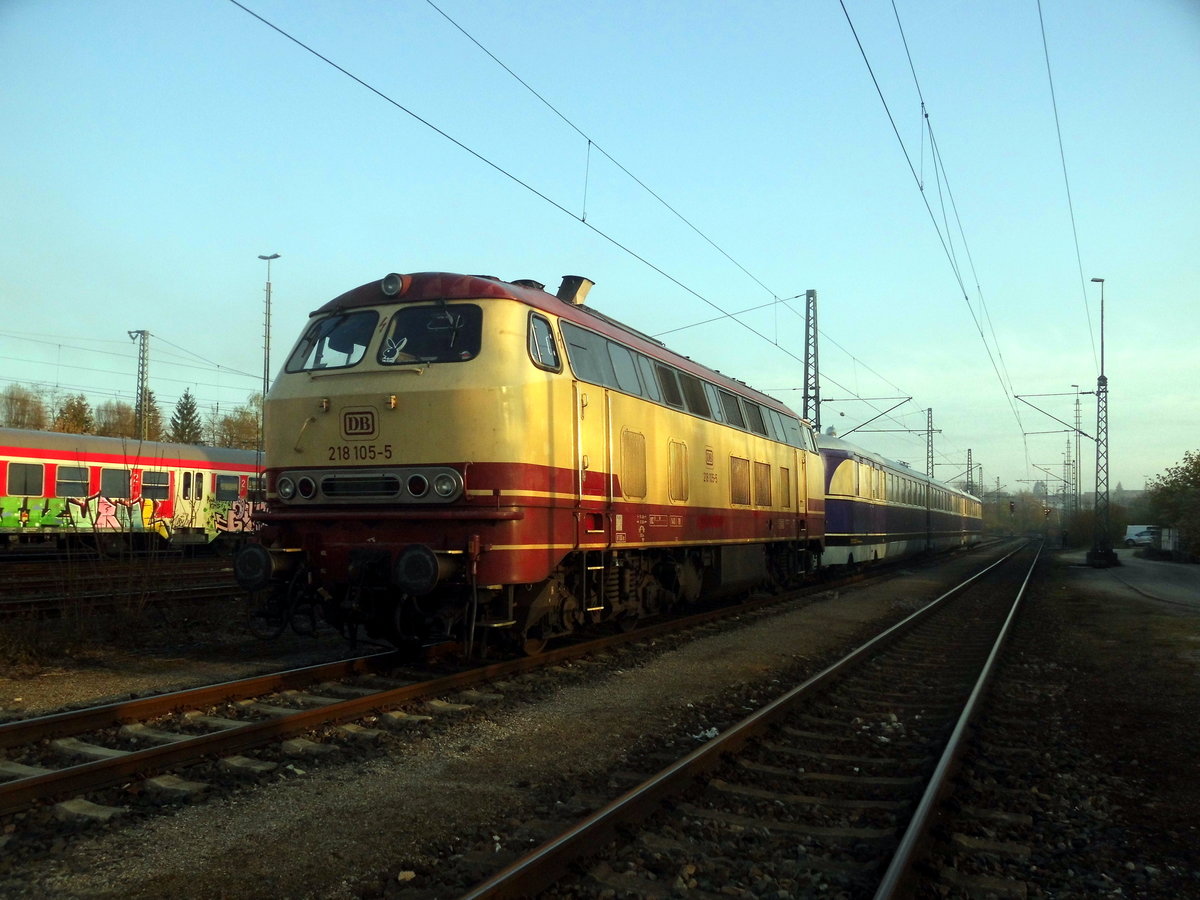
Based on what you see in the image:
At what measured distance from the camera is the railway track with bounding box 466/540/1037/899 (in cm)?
401

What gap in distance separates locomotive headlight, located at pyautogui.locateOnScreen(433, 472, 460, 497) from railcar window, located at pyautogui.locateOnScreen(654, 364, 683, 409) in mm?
4049

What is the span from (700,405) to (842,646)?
3.63 meters

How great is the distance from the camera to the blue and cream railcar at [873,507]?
22938 millimetres

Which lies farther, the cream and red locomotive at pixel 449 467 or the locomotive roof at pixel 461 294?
the locomotive roof at pixel 461 294

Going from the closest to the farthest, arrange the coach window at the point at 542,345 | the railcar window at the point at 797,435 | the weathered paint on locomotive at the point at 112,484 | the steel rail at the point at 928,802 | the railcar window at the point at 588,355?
the steel rail at the point at 928,802 < the coach window at the point at 542,345 < the railcar window at the point at 588,355 < the railcar window at the point at 797,435 < the weathered paint on locomotive at the point at 112,484

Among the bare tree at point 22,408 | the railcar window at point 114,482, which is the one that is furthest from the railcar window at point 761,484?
the bare tree at point 22,408

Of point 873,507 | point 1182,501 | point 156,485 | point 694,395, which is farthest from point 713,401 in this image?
point 1182,501

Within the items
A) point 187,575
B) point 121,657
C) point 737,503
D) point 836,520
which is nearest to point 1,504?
point 187,575

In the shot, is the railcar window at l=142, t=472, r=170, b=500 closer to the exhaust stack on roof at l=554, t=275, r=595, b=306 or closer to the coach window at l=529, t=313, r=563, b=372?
the exhaust stack on roof at l=554, t=275, r=595, b=306

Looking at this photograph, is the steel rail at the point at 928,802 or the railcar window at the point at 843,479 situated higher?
the railcar window at the point at 843,479

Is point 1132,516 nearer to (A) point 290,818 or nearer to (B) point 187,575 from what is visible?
(B) point 187,575

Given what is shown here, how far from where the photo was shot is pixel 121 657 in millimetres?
9258

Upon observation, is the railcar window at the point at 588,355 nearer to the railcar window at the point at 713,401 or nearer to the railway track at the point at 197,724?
the railway track at the point at 197,724

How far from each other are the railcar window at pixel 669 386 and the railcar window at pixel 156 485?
20.5 m
